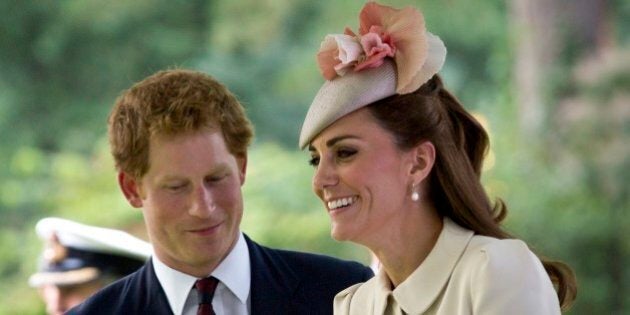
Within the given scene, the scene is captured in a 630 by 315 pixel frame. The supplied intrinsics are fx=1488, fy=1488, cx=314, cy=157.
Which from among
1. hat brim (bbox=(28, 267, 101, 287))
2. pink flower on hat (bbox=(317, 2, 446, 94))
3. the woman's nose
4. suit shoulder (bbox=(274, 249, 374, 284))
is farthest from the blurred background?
the woman's nose

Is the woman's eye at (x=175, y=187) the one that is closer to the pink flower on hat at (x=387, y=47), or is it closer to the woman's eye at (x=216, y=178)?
the woman's eye at (x=216, y=178)

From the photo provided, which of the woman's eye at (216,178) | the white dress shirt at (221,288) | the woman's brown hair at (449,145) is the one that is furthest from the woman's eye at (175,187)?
Answer: the woman's brown hair at (449,145)

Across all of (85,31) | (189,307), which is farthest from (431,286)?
(85,31)

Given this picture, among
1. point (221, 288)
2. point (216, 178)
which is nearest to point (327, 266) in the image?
point (221, 288)

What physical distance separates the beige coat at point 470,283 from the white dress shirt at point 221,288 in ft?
1.53

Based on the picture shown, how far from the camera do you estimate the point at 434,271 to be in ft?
8.22

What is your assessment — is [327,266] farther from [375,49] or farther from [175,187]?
[375,49]

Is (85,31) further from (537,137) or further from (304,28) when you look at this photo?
(537,137)

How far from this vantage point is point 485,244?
2.46 m

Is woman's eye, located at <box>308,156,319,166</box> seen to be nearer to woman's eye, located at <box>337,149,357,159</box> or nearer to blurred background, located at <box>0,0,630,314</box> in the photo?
woman's eye, located at <box>337,149,357,159</box>

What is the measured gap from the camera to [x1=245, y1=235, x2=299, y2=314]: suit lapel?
10.0 ft

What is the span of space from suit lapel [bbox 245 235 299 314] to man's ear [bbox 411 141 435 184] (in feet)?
2.16

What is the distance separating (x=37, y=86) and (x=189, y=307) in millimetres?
4898

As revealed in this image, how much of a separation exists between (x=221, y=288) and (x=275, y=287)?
0.38 feet
